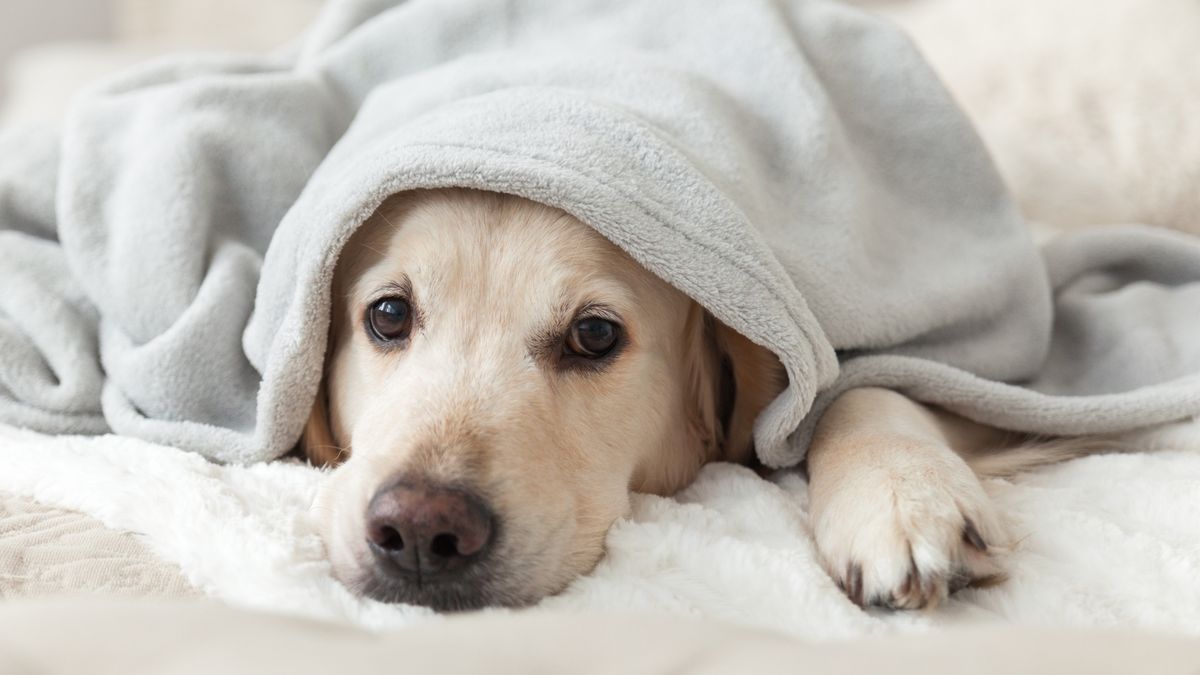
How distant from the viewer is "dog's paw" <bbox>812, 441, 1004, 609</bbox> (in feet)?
4.01

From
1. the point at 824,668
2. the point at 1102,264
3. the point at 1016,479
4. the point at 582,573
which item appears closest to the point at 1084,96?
the point at 1102,264

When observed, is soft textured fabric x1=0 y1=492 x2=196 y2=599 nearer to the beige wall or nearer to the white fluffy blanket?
the white fluffy blanket

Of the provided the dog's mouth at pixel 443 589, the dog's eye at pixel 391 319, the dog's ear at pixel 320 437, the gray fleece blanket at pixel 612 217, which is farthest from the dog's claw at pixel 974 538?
the dog's ear at pixel 320 437

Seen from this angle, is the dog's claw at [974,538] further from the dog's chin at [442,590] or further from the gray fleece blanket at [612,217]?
the dog's chin at [442,590]

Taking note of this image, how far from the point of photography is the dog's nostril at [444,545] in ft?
4.04

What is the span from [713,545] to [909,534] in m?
0.25

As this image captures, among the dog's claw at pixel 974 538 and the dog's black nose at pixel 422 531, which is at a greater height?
the dog's claw at pixel 974 538

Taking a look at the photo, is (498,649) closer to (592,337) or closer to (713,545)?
(713,545)

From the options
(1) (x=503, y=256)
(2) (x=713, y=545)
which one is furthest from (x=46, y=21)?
(2) (x=713, y=545)

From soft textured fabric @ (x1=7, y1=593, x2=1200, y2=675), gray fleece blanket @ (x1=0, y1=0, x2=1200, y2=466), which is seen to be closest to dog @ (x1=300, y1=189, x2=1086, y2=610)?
gray fleece blanket @ (x1=0, y1=0, x2=1200, y2=466)

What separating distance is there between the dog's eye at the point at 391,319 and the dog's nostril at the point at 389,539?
0.47 meters

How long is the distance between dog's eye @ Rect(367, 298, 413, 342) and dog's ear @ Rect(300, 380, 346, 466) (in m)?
0.18

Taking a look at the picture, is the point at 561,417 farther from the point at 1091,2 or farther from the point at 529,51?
the point at 1091,2

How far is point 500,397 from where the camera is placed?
56.5 inches
